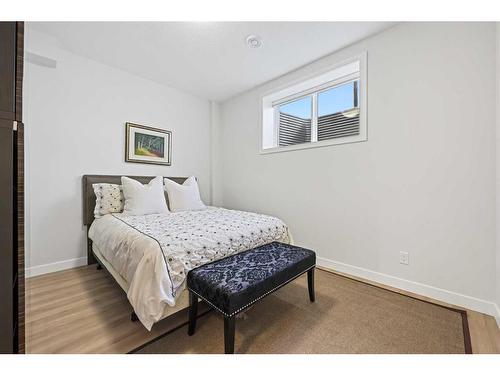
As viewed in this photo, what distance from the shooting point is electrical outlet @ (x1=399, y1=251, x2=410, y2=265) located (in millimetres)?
1972

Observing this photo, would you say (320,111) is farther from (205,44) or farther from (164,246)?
(164,246)

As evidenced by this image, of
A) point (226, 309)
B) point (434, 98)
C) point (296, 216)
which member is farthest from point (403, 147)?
point (226, 309)

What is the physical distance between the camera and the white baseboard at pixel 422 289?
5.29ft

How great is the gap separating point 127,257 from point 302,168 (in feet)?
6.86

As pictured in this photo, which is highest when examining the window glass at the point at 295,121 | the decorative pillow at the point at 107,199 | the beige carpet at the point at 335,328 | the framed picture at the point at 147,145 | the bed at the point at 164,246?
the window glass at the point at 295,121

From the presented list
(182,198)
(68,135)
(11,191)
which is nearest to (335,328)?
(11,191)

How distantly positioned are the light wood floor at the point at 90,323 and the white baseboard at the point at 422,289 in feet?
0.22

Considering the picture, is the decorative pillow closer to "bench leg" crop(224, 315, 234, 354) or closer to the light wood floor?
the light wood floor

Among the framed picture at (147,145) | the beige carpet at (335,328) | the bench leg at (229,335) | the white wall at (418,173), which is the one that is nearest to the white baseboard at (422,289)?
the white wall at (418,173)

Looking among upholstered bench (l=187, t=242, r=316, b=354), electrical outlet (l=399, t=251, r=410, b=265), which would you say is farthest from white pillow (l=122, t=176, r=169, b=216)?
electrical outlet (l=399, t=251, r=410, b=265)

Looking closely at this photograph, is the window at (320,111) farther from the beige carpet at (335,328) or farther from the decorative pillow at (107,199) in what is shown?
the decorative pillow at (107,199)

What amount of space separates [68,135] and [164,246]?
2.08 m

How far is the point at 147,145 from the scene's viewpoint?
9.98ft

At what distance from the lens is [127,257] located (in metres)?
1.51
